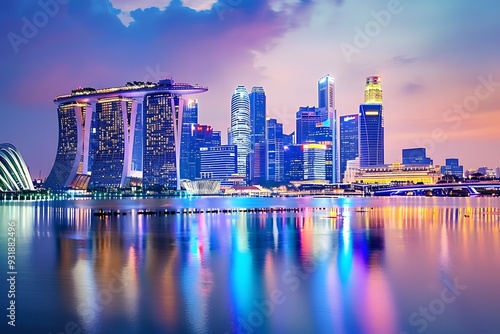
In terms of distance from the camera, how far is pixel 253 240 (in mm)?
39438

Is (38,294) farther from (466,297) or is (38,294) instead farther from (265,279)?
(466,297)

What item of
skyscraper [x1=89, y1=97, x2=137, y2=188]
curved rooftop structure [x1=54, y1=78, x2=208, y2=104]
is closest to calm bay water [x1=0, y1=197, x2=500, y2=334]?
curved rooftop structure [x1=54, y1=78, x2=208, y2=104]

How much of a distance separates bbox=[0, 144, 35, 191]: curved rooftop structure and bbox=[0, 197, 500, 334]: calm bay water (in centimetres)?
10423

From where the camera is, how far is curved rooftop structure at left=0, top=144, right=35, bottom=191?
135500 mm

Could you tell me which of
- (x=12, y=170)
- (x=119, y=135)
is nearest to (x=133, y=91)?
(x=119, y=135)

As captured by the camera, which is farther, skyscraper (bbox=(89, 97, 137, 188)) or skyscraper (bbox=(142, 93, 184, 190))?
skyscraper (bbox=(89, 97, 137, 188))

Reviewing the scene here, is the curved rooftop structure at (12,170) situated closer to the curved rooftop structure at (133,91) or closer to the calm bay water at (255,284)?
the curved rooftop structure at (133,91)

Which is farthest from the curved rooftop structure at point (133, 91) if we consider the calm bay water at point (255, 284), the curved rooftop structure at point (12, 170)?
the calm bay water at point (255, 284)

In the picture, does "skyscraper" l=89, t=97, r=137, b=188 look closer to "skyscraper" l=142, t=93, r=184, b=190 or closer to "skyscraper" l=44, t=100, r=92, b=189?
"skyscraper" l=44, t=100, r=92, b=189

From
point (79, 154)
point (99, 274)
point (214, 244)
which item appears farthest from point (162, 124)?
point (99, 274)

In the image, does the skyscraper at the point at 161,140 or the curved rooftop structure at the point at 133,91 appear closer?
the curved rooftop structure at the point at 133,91

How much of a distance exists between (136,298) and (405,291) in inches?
403

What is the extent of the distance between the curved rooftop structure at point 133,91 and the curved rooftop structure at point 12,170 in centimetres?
4368

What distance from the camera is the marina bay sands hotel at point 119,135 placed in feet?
568
